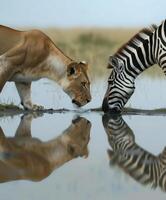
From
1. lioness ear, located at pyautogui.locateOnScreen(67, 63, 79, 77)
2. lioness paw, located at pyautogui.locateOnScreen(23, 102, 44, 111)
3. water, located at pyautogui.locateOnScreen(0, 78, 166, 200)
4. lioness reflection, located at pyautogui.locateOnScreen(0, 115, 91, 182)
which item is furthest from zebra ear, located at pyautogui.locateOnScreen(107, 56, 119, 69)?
lioness reflection, located at pyautogui.locateOnScreen(0, 115, 91, 182)

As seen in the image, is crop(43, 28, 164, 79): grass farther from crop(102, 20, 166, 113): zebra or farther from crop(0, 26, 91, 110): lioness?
crop(0, 26, 91, 110): lioness

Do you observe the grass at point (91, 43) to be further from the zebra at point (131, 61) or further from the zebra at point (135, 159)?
Result: the zebra at point (135, 159)

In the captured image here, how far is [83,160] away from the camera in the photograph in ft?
10.9

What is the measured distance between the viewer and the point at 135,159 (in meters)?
3.28

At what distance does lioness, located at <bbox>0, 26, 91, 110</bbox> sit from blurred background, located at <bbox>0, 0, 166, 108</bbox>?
3.42ft

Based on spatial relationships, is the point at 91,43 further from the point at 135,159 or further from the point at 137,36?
the point at 135,159

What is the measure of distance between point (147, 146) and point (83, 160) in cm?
52

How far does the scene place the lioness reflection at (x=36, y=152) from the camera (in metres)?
3.01

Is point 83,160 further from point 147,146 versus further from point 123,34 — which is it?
point 123,34

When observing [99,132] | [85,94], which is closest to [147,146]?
[99,132]

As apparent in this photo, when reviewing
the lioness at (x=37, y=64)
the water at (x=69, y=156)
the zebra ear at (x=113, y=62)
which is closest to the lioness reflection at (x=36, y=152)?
the water at (x=69, y=156)

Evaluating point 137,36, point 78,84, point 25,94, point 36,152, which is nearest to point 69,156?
point 36,152

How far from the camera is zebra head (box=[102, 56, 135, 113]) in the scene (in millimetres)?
5637

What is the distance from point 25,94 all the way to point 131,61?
1.07 meters
